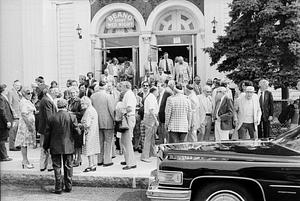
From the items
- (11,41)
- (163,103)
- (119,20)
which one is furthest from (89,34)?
(163,103)

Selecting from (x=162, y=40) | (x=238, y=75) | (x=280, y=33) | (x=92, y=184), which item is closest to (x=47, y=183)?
(x=92, y=184)

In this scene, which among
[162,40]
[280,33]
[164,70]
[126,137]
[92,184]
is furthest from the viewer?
[162,40]

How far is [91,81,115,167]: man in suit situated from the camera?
9.54m

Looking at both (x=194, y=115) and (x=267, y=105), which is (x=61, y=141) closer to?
(x=194, y=115)

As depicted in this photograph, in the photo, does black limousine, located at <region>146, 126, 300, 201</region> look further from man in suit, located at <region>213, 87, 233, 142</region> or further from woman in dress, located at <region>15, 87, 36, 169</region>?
woman in dress, located at <region>15, 87, 36, 169</region>

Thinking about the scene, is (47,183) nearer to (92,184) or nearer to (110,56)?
(92,184)

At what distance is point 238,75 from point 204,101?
416 cm

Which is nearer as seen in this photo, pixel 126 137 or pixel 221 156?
pixel 221 156

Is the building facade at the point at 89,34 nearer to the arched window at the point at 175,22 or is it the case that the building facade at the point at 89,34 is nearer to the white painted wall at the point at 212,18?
the arched window at the point at 175,22

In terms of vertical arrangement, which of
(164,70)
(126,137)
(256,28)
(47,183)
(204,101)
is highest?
(256,28)

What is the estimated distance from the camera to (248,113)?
33.6 ft

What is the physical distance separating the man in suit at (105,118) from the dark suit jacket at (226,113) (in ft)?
8.69

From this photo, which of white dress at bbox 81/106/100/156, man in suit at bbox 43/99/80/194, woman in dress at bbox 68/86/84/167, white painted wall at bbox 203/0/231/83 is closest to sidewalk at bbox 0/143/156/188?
woman in dress at bbox 68/86/84/167

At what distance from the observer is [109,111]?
960cm
